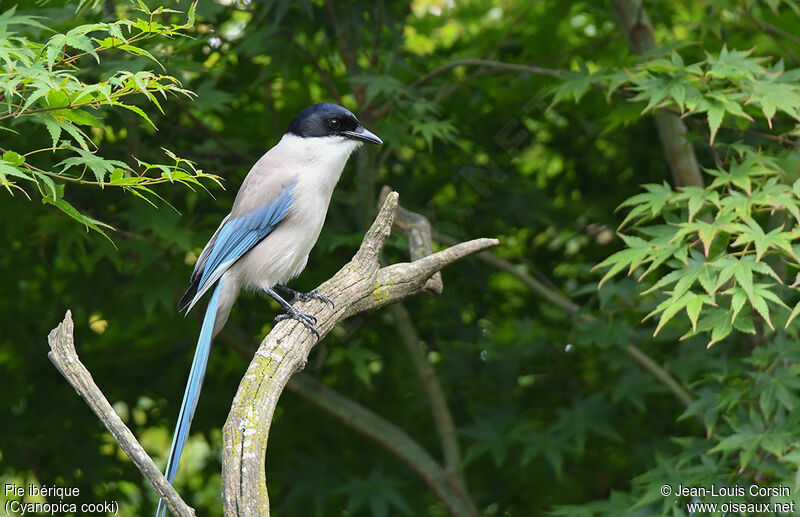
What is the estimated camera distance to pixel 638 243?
384 cm

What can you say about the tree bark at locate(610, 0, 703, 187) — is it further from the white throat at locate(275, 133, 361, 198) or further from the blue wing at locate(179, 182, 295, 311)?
the blue wing at locate(179, 182, 295, 311)

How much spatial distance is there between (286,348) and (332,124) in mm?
1385

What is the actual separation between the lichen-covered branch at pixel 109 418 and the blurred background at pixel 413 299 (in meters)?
1.84

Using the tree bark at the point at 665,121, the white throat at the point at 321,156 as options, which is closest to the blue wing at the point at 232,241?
the white throat at the point at 321,156

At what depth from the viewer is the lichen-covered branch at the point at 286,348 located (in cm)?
265

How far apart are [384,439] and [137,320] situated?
1.82m

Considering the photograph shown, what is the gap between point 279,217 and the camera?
3.92 m

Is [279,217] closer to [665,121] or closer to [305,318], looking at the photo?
[305,318]

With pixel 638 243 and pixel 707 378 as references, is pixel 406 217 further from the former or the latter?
pixel 707 378

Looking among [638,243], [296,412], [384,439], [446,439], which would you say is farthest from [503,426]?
[638,243]

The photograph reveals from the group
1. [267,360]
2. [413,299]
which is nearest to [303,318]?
[267,360]

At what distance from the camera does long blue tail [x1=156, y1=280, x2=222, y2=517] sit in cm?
304

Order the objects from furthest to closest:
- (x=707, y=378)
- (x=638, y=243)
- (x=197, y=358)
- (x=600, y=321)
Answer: (x=600, y=321)
(x=707, y=378)
(x=638, y=243)
(x=197, y=358)

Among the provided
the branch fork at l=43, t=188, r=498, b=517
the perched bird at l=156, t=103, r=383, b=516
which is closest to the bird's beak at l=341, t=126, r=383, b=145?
the perched bird at l=156, t=103, r=383, b=516
